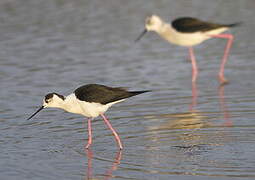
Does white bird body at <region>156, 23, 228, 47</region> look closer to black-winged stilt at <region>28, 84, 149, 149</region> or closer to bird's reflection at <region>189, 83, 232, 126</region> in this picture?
bird's reflection at <region>189, 83, 232, 126</region>

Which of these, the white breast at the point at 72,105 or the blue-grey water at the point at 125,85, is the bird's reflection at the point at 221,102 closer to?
the blue-grey water at the point at 125,85

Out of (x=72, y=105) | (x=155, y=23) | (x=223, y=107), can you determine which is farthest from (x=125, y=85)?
(x=72, y=105)

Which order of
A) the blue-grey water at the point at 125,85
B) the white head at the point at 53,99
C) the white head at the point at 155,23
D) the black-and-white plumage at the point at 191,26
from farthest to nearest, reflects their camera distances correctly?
the white head at the point at 155,23 → the black-and-white plumage at the point at 191,26 → the white head at the point at 53,99 → the blue-grey water at the point at 125,85

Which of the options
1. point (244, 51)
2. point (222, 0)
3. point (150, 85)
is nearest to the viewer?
point (150, 85)

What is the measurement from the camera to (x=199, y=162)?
→ 21.8 feet

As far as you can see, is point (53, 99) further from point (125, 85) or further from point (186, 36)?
point (186, 36)

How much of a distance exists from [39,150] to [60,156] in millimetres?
337

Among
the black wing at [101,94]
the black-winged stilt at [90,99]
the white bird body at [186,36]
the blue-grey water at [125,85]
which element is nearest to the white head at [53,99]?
the black-winged stilt at [90,99]

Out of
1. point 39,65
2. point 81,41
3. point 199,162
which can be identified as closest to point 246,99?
point 199,162

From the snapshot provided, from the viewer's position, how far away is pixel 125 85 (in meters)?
10.3

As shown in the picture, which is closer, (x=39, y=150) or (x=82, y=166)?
(x=82, y=166)

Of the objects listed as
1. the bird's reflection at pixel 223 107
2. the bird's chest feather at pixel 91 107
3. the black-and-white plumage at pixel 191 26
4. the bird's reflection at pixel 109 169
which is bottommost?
the bird's reflection at pixel 109 169

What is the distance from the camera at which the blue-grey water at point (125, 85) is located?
676 centimetres

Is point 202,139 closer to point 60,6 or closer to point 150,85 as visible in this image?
point 150,85
